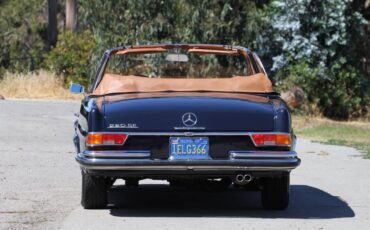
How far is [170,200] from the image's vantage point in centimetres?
1036

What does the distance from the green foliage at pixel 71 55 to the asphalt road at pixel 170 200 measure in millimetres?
14249

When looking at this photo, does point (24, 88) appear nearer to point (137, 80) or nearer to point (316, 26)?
point (316, 26)

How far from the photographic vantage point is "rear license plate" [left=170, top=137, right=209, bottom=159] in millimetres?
8711

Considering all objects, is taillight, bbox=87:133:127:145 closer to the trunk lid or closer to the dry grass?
the trunk lid

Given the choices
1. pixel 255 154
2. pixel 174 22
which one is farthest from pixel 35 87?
pixel 255 154

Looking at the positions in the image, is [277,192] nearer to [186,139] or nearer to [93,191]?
[186,139]

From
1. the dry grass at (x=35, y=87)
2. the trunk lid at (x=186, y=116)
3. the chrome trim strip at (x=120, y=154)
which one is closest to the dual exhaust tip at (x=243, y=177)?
the trunk lid at (x=186, y=116)

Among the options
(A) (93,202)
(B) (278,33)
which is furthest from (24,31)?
(A) (93,202)

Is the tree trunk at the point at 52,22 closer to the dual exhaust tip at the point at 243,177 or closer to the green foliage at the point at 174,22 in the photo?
the green foliage at the point at 174,22

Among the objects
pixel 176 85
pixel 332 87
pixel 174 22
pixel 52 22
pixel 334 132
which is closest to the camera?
pixel 176 85

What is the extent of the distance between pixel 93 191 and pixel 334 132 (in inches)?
454

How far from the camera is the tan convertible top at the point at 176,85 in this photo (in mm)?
9570

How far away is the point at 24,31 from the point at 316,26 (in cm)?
2675

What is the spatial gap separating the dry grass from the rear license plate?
1964cm
